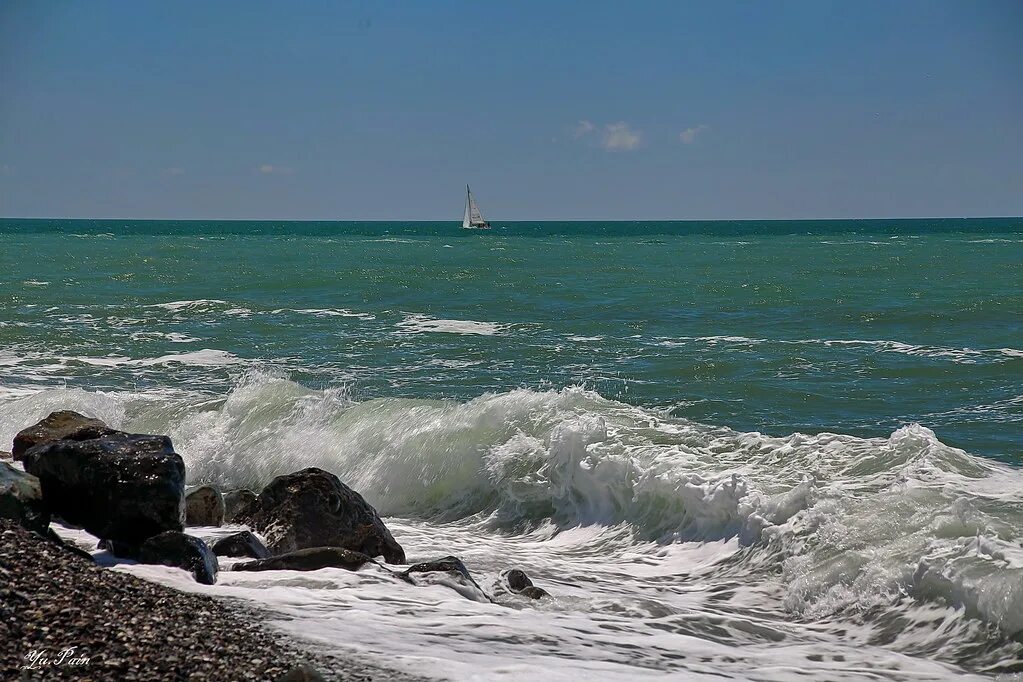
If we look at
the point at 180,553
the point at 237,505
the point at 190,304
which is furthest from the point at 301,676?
the point at 190,304

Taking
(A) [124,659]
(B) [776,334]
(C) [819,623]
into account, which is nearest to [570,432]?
(C) [819,623]

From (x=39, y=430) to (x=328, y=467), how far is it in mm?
3295

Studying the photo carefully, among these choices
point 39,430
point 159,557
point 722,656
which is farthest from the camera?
point 39,430

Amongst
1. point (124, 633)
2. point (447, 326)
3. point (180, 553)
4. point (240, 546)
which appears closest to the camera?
point (124, 633)

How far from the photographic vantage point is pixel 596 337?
73.7 ft

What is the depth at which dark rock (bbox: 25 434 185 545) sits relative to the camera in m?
8.02

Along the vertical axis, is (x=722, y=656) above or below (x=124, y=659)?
below

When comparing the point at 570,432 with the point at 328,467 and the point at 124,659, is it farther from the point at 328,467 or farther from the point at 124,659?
the point at 124,659

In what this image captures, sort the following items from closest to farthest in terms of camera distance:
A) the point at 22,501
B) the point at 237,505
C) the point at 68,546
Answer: the point at 68,546
the point at 22,501
the point at 237,505

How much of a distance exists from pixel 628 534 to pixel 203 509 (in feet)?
13.1

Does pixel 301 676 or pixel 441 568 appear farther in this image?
pixel 441 568

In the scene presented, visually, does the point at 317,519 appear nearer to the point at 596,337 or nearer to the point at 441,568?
the point at 441,568

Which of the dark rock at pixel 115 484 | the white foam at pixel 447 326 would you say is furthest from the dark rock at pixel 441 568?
the white foam at pixel 447 326

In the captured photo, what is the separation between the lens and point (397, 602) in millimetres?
7133
